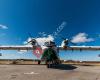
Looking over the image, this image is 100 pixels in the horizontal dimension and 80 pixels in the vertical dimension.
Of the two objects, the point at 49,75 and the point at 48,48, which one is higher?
the point at 48,48

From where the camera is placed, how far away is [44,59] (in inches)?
Answer: 1635

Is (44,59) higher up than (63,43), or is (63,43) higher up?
(63,43)

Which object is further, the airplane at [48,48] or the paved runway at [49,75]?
the airplane at [48,48]

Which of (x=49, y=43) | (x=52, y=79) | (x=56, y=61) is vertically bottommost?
(x=52, y=79)

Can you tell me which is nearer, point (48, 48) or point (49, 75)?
point (49, 75)

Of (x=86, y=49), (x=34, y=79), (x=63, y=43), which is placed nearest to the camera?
(x=34, y=79)

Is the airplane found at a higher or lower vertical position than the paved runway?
higher

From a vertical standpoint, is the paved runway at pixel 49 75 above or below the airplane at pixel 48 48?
below

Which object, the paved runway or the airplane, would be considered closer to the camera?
the paved runway

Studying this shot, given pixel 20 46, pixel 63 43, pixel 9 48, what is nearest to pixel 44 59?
pixel 63 43

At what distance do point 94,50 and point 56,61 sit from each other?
815 inches

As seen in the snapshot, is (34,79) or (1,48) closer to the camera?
(34,79)

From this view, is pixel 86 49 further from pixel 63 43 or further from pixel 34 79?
pixel 34 79

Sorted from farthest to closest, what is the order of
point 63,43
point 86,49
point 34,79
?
point 86,49 < point 63,43 < point 34,79
